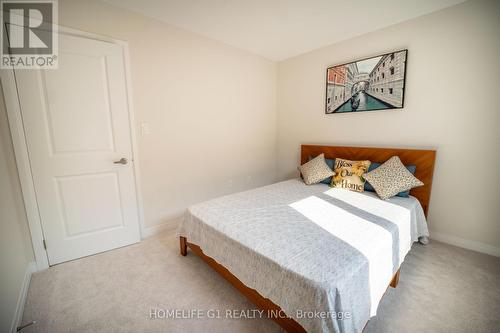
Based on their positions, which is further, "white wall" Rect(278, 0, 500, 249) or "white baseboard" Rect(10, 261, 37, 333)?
"white wall" Rect(278, 0, 500, 249)

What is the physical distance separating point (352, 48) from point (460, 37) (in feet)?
3.54

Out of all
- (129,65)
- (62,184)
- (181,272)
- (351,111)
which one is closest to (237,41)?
(129,65)

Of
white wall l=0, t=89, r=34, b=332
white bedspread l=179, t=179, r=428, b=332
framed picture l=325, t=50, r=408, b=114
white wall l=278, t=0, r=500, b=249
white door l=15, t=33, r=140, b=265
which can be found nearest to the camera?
white bedspread l=179, t=179, r=428, b=332

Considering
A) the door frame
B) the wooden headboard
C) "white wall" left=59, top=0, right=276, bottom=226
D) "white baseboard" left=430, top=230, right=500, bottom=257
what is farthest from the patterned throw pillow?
the door frame

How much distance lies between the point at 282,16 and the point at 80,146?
2.52 m

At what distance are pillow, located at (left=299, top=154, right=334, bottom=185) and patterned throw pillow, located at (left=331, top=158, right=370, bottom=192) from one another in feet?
0.39

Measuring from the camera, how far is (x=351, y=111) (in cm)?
295

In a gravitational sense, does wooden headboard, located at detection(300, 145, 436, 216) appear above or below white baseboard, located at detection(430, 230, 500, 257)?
above

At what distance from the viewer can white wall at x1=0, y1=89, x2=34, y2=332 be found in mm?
1353

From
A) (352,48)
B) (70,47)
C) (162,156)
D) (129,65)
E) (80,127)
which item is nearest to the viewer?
(70,47)

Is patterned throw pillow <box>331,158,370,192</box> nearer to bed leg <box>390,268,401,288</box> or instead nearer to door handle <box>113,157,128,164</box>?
bed leg <box>390,268,401,288</box>

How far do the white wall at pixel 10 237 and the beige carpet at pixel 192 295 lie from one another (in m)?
0.17

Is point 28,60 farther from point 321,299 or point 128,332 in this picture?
point 321,299

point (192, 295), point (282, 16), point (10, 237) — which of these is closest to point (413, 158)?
point (282, 16)
